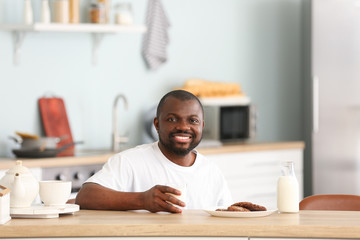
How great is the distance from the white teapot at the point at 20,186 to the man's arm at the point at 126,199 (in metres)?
0.22

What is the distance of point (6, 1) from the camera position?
163 inches

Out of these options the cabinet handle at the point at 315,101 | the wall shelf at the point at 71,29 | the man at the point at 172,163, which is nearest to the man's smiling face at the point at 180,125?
the man at the point at 172,163

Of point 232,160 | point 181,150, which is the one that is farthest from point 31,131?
point 181,150

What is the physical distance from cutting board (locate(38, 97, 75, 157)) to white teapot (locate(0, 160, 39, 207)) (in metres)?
2.09

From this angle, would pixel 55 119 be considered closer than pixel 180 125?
No

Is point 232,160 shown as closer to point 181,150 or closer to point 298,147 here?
point 298,147

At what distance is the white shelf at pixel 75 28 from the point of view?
4.04 meters

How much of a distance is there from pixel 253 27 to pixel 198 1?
1.86 feet

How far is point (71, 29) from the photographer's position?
422 centimetres

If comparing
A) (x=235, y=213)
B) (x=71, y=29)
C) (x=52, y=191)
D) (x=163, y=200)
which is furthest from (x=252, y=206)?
(x=71, y=29)

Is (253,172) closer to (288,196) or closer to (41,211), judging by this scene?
(288,196)

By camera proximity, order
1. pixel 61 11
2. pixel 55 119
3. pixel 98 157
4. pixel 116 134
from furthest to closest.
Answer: pixel 116 134 < pixel 55 119 < pixel 61 11 < pixel 98 157

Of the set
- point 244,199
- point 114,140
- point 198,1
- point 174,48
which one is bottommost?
point 244,199

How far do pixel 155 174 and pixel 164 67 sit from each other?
2.65 metres
